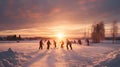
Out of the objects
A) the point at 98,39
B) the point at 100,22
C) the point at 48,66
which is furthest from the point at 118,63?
the point at 100,22

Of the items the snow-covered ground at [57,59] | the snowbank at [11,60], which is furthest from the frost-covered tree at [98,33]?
the snowbank at [11,60]

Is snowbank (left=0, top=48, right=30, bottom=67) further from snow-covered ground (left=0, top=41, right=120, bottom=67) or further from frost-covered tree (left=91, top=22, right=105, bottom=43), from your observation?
frost-covered tree (left=91, top=22, right=105, bottom=43)

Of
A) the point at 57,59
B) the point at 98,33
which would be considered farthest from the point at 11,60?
the point at 98,33

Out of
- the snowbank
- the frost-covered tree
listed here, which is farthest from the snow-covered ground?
the frost-covered tree

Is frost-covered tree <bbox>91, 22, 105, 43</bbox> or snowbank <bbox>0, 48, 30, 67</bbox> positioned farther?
frost-covered tree <bbox>91, 22, 105, 43</bbox>

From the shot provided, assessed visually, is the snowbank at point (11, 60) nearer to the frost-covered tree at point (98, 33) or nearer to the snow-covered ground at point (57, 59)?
the snow-covered ground at point (57, 59)

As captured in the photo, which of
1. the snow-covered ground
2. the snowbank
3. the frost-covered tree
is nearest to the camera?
the snowbank

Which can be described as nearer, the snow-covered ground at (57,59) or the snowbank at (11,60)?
the snowbank at (11,60)

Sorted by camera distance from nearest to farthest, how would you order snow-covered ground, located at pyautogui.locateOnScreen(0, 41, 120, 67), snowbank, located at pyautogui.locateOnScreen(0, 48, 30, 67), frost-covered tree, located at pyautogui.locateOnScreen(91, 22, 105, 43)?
snowbank, located at pyautogui.locateOnScreen(0, 48, 30, 67)
snow-covered ground, located at pyautogui.locateOnScreen(0, 41, 120, 67)
frost-covered tree, located at pyautogui.locateOnScreen(91, 22, 105, 43)

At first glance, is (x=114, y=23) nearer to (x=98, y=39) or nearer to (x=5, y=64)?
(x=98, y=39)

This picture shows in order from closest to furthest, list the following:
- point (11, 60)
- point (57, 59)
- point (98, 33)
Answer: point (11, 60)
point (57, 59)
point (98, 33)

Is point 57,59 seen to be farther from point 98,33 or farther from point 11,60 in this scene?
point 98,33

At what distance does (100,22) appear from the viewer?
112750 mm

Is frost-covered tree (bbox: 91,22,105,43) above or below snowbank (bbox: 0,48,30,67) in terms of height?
above
